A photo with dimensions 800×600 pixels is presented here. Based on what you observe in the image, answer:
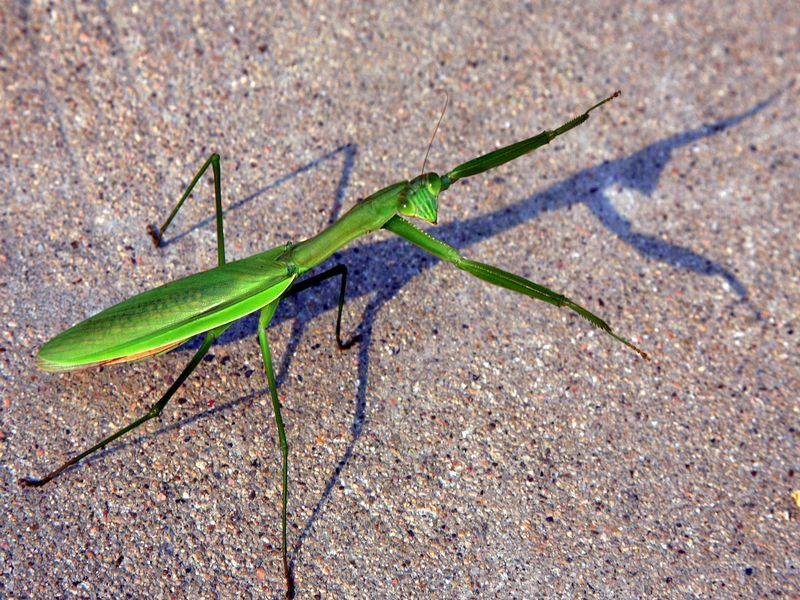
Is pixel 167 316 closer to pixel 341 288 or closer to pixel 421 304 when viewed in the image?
pixel 341 288

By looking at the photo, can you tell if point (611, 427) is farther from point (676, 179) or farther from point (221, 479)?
point (221, 479)

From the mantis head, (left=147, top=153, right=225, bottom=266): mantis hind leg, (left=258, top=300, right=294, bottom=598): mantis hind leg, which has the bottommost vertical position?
(left=258, top=300, right=294, bottom=598): mantis hind leg

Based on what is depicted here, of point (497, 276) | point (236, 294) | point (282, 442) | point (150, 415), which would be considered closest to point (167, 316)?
point (236, 294)

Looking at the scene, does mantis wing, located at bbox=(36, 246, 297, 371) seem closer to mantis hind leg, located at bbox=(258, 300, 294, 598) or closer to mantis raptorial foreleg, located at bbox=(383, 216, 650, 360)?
mantis hind leg, located at bbox=(258, 300, 294, 598)

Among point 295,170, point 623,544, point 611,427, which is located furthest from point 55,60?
point 623,544

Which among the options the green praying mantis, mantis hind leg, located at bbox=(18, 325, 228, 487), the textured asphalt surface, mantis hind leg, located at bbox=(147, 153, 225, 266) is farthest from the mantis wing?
the textured asphalt surface
